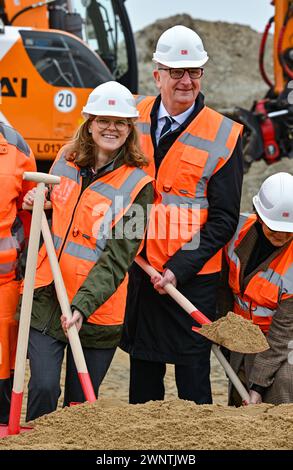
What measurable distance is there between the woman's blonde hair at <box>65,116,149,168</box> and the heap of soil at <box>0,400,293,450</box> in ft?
3.70

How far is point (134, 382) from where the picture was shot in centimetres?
634

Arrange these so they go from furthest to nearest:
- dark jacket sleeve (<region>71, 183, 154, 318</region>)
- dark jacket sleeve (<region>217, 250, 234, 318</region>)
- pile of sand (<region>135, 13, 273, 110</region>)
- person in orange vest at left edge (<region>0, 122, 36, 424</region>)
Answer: pile of sand (<region>135, 13, 273, 110</region>), dark jacket sleeve (<region>217, 250, 234, 318</region>), person in orange vest at left edge (<region>0, 122, 36, 424</region>), dark jacket sleeve (<region>71, 183, 154, 318</region>)

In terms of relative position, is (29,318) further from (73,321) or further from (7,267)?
(7,267)

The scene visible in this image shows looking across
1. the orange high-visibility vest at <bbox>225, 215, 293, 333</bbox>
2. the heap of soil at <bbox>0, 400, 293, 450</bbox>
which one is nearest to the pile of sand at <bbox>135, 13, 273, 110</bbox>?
the orange high-visibility vest at <bbox>225, 215, 293, 333</bbox>

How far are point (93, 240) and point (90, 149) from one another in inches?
18.0

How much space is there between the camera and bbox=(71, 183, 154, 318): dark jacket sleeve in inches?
214

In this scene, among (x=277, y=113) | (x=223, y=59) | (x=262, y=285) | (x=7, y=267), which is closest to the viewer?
(x=7, y=267)

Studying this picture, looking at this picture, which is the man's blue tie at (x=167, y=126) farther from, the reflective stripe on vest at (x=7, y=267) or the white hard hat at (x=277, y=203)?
the reflective stripe on vest at (x=7, y=267)

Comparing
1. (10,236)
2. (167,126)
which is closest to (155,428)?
(10,236)

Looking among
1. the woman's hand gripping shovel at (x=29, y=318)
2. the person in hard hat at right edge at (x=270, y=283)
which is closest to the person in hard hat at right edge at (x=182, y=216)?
the person in hard hat at right edge at (x=270, y=283)

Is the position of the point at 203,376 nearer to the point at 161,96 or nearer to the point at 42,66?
the point at 161,96

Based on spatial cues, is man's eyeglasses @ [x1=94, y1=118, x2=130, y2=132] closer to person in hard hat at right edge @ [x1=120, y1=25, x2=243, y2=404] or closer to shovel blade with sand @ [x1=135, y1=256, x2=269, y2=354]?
person in hard hat at right edge @ [x1=120, y1=25, x2=243, y2=404]

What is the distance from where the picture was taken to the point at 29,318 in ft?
17.4
